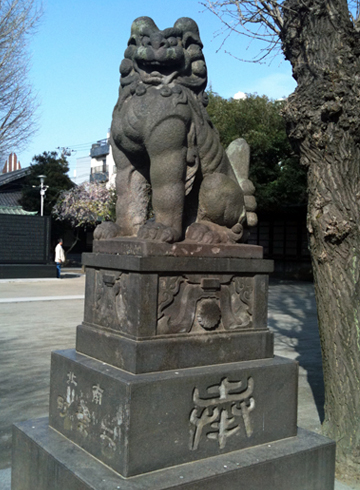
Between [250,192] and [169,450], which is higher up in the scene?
[250,192]

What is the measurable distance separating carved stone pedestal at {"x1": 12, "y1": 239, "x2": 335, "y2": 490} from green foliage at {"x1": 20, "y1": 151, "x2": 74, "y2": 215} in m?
25.8

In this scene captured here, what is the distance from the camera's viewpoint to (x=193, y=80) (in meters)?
3.24

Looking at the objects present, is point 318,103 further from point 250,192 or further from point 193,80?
point 193,80

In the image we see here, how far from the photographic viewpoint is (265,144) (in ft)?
54.5

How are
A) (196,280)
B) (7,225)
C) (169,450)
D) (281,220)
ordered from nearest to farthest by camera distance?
(169,450)
(196,280)
(7,225)
(281,220)

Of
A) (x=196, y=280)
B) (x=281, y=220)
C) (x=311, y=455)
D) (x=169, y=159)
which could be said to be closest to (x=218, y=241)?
(x=196, y=280)

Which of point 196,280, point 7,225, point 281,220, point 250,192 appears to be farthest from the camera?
point 281,220

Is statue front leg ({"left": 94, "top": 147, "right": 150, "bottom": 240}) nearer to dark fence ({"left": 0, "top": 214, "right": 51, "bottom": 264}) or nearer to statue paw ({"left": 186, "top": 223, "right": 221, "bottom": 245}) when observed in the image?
statue paw ({"left": 186, "top": 223, "right": 221, "bottom": 245})

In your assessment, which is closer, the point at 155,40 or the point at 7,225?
the point at 155,40

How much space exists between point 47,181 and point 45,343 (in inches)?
892

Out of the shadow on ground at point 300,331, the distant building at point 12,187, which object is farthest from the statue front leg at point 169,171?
the distant building at point 12,187

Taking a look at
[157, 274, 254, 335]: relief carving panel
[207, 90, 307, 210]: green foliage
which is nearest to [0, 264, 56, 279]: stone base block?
[207, 90, 307, 210]: green foliage

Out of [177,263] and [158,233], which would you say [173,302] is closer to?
[177,263]

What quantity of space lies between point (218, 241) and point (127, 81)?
1179mm
